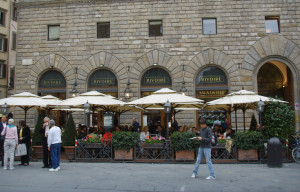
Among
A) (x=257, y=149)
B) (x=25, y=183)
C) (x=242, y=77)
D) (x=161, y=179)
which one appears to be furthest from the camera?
(x=242, y=77)

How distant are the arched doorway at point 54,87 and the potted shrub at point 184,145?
11468mm

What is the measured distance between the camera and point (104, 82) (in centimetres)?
2105

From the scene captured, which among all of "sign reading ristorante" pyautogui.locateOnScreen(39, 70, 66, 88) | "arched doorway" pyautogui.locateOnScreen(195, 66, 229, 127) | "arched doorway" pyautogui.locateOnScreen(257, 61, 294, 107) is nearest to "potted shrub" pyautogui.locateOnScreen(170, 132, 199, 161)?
"arched doorway" pyautogui.locateOnScreen(195, 66, 229, 127)

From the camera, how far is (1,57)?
32.6m

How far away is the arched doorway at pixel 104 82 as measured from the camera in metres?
20.9

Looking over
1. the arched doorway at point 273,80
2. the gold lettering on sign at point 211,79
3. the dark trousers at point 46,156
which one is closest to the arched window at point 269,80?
the arched doorway at point 273,80

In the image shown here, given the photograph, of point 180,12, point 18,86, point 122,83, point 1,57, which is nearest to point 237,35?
point 180,12

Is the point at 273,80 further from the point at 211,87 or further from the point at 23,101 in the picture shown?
the point at 23,101

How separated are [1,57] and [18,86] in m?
13.3

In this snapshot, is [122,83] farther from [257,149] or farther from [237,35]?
[257,149]

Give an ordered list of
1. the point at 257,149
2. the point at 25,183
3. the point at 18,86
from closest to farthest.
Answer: the point at 25,183
the point at 257,149
the point at 18,86

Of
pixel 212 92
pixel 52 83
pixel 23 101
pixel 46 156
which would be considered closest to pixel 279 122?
pixel 212 92

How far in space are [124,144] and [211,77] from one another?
968 cm

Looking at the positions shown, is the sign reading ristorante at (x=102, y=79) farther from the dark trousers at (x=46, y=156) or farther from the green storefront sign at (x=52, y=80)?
the dark trousers at (x=46, y=156)
